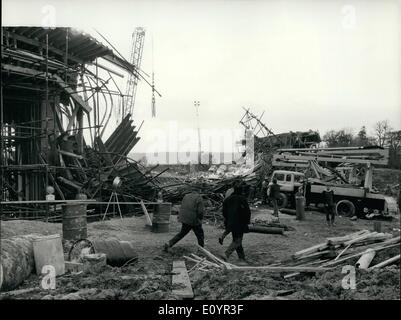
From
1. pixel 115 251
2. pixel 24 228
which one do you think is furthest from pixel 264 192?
pixel 115 251

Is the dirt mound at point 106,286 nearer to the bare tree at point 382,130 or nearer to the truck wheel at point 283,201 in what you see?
the truck wheel at point 283,201

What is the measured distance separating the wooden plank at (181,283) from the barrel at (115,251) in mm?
1006

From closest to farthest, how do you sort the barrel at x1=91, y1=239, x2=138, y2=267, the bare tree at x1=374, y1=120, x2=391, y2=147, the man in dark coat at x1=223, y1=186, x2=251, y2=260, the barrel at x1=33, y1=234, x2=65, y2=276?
the barrel at x1=33, y1=234, x2=65, y2=276 → the barrel at x1=91, y1=239, x2=138, y2=267 → the man in dark coat at x1=223, y1=186, x2=251, y2=260 → the bare tree at x1=374, y1=120, x2=391, y2=147

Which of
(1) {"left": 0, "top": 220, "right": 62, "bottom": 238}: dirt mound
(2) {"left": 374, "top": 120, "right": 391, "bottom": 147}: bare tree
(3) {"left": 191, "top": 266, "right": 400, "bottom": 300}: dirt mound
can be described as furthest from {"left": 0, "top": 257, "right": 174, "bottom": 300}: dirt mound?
(2) {"left": 374, "top": 120, "right": 391, "bottom": 147}: bare tree

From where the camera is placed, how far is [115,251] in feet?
25.9

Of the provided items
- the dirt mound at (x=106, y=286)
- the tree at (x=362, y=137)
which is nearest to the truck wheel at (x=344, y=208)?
the dirt mound at (x=106, y=286)

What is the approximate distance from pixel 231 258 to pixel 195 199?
63.4 inches

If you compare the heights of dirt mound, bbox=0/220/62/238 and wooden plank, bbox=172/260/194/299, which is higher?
dirt mound, bbox=0/220/62/238

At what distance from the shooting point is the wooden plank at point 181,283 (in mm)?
5789

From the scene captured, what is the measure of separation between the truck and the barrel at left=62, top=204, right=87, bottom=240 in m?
11.9

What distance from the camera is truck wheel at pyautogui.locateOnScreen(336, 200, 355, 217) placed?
58.3 feet

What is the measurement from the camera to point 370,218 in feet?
57.0

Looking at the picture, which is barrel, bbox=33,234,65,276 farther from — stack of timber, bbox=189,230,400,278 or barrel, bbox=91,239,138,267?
stack of timber, bbox=189,230,400,278
